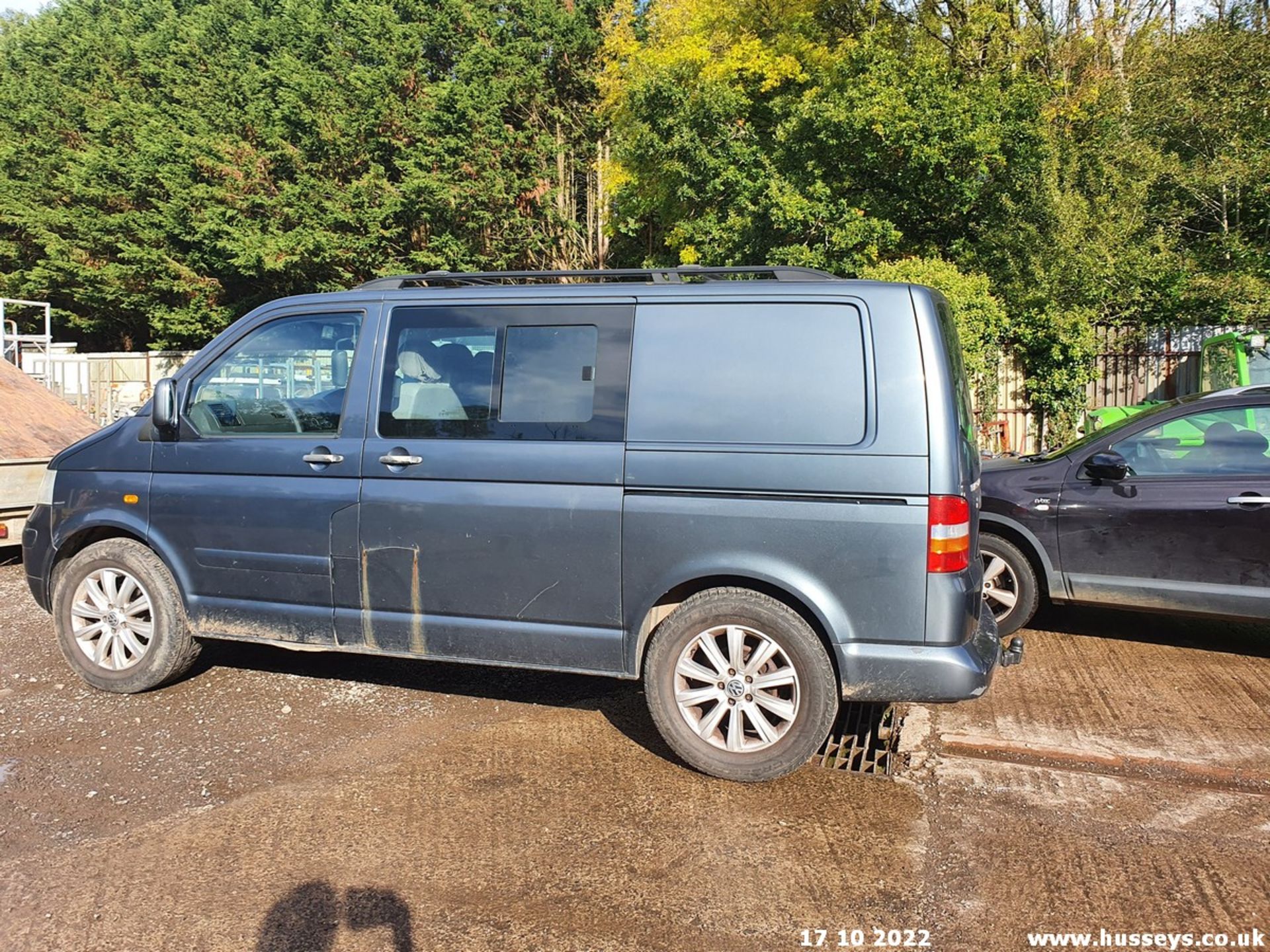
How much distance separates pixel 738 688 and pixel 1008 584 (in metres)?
2.96

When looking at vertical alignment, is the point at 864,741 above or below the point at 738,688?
below

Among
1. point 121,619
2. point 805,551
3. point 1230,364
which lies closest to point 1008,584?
point 805,551

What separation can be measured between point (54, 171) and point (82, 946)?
41.0 metres

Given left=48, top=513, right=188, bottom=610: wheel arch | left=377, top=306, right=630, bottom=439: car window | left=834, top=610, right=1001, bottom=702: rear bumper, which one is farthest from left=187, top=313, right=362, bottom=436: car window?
left=834, top=610, right=1001, bottom=702: rear bumper

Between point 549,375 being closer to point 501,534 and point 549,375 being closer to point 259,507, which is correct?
point 501,534

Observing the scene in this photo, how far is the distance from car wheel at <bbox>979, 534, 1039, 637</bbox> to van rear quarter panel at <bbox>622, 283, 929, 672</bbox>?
2575mm

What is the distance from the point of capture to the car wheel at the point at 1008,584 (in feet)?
19.7

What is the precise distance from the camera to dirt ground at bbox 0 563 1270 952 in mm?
3002

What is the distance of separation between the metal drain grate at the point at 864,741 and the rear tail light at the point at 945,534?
1.01 m

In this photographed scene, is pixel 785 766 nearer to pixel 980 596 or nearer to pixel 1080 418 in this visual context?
pixel 980 596

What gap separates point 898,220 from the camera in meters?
18.7

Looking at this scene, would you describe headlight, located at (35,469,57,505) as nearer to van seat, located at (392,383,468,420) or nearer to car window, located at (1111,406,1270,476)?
van seat, located at (392,383,468,420)

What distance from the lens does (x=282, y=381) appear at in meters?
4.84

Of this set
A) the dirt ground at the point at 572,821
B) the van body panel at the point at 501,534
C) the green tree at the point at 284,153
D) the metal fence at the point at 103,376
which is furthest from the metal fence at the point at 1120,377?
the green tree at the point at 284,153
